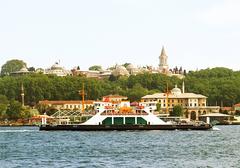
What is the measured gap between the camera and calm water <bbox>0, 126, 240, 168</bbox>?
45.6 meters

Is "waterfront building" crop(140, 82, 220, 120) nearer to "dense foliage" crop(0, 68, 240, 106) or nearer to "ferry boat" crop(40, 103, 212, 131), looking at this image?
"dense foliage" crop(0, 68, 240, 106)

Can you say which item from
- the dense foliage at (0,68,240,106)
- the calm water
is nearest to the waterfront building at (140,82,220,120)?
the dense foliage at (0,68,240,106)

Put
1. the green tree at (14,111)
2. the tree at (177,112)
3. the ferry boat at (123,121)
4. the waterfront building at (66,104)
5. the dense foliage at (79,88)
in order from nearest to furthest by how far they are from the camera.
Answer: the ferry boat at (123,121)
the green tree at (14,111)
the tree at (177,112)
the waterfront building at (66,104)
the dense foliage at (79,88)

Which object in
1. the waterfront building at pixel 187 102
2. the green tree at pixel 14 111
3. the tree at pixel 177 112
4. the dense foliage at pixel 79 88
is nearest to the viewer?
the green tree at pixel 14 111

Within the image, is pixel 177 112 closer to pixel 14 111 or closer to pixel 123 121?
pixel 14 111

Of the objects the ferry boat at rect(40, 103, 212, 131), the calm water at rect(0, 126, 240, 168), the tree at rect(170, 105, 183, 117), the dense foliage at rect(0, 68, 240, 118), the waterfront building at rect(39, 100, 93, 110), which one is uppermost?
the dense foliage at rect(0, 68, 240, 118)

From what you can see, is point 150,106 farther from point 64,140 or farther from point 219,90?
point 219,90

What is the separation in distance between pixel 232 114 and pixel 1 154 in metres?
93.9

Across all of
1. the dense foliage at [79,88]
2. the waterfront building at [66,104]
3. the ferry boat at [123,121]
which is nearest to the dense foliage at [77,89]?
the dense foliage at [79,88]

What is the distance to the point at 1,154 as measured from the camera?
5278 cm

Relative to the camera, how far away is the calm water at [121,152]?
45.6 m

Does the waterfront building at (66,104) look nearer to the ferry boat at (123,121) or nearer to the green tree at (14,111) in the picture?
the green tree at (14,111)

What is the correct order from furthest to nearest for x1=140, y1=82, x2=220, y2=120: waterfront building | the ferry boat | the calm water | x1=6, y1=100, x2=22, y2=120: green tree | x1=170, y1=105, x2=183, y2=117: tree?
x1=140, y1=82, x2=220, y2=120: waterfront building, x1=170, y1=105, x2=183, y2=117: tree, x1=6, y1=100, x2=22, y2=120: green tree, the ferry boat, the calm water

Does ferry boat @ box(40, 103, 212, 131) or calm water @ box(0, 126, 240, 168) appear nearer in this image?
calm water @ box(0, 126, 240, 168)
